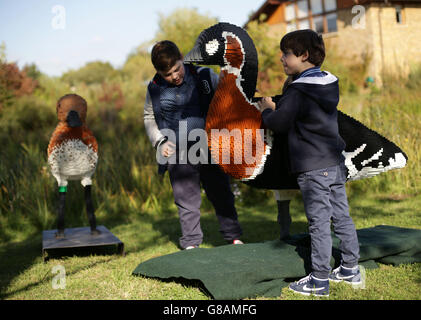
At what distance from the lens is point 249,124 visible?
9.39 feet

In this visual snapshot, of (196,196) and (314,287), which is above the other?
(196,196)

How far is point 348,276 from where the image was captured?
9.99 ft

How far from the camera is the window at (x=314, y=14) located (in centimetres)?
2134

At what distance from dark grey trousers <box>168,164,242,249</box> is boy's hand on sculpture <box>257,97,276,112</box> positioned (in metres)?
1.26

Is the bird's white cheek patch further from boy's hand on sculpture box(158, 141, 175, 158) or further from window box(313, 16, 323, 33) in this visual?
window box(313, 16, 323, 33)

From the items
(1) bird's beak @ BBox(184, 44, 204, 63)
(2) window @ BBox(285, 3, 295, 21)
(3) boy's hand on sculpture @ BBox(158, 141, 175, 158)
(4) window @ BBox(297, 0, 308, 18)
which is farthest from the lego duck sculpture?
(2) window @ BBox(285, 3, 295, 21)

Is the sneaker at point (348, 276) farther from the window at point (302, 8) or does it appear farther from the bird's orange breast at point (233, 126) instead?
the window at point (302, 8)

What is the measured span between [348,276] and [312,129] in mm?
1026

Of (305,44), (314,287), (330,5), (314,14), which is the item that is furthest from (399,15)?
(314,287)

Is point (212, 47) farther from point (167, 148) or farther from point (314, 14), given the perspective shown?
point (314, 14)

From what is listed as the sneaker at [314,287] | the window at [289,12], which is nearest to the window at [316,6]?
the window at [289,12]
